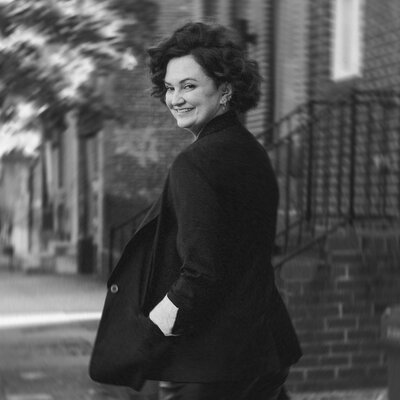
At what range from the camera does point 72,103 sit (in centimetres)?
540

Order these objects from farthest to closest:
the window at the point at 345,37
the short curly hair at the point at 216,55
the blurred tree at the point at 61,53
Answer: the window at the point at 345,37, the blurred tree at the point at 61,53, the short curly hair at the point at 216,55

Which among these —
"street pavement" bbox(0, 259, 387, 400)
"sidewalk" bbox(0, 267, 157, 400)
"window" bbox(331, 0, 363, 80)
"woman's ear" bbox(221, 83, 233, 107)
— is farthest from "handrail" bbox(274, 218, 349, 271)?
"woman's ear" bbox(221, 83, 233, 107)

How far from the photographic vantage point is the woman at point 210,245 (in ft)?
8.00

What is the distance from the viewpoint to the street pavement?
6266 mm

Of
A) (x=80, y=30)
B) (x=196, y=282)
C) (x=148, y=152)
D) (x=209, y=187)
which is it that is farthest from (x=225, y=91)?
(x=148, y=152)

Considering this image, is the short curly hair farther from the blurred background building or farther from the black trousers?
the blurred background building

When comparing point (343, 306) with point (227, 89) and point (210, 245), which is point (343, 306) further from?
point (210, 245)

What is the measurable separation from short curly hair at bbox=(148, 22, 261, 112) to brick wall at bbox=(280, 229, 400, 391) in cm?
359

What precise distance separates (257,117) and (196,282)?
8009 mm

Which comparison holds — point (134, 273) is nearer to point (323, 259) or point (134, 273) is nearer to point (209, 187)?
point (209, 187)

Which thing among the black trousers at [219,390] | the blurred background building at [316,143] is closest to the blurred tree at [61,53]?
the blurred background building at [316,143]

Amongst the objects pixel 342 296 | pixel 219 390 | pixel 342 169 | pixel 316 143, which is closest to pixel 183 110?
pixel 219 390

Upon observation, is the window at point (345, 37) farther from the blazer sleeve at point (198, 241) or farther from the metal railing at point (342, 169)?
the blazer sleeve at point (198, 241)

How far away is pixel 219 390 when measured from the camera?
2.52 meters
